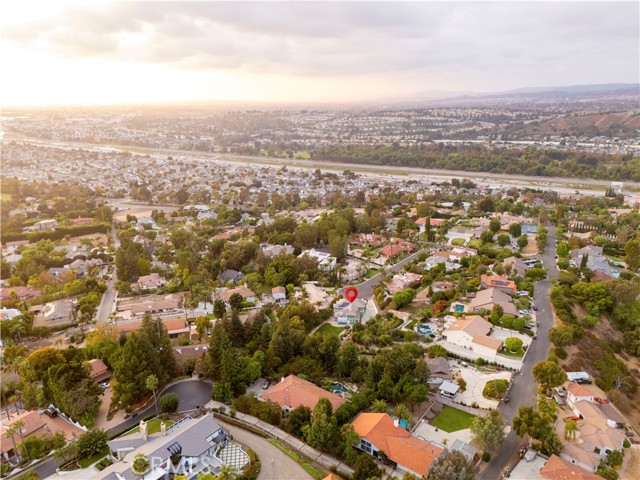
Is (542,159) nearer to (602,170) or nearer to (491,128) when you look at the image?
(602,170)

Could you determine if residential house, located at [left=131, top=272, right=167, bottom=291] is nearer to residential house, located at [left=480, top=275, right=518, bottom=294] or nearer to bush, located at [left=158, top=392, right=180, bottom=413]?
bush, located at [left=158, top=392, right=180, bottom=413]

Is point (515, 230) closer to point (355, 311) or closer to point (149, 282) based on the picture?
point (355, 311)

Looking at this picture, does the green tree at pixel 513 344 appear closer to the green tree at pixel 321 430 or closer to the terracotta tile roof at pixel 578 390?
the terracotta tile roof at pixel 578 390

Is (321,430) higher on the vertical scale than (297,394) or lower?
higher

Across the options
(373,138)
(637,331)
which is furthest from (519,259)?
(373,138)

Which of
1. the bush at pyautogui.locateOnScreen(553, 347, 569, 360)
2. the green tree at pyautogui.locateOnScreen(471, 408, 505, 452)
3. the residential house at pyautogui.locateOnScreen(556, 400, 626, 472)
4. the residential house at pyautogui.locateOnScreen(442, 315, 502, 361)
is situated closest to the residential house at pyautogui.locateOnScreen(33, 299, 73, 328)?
the residential house at pyautogui.locateOnScreen(442, 315, 502, 361)

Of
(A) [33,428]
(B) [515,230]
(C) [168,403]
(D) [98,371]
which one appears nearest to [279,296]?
(D) [98,371]

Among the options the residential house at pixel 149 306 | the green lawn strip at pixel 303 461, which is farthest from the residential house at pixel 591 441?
the residential house at pixel 149 306
